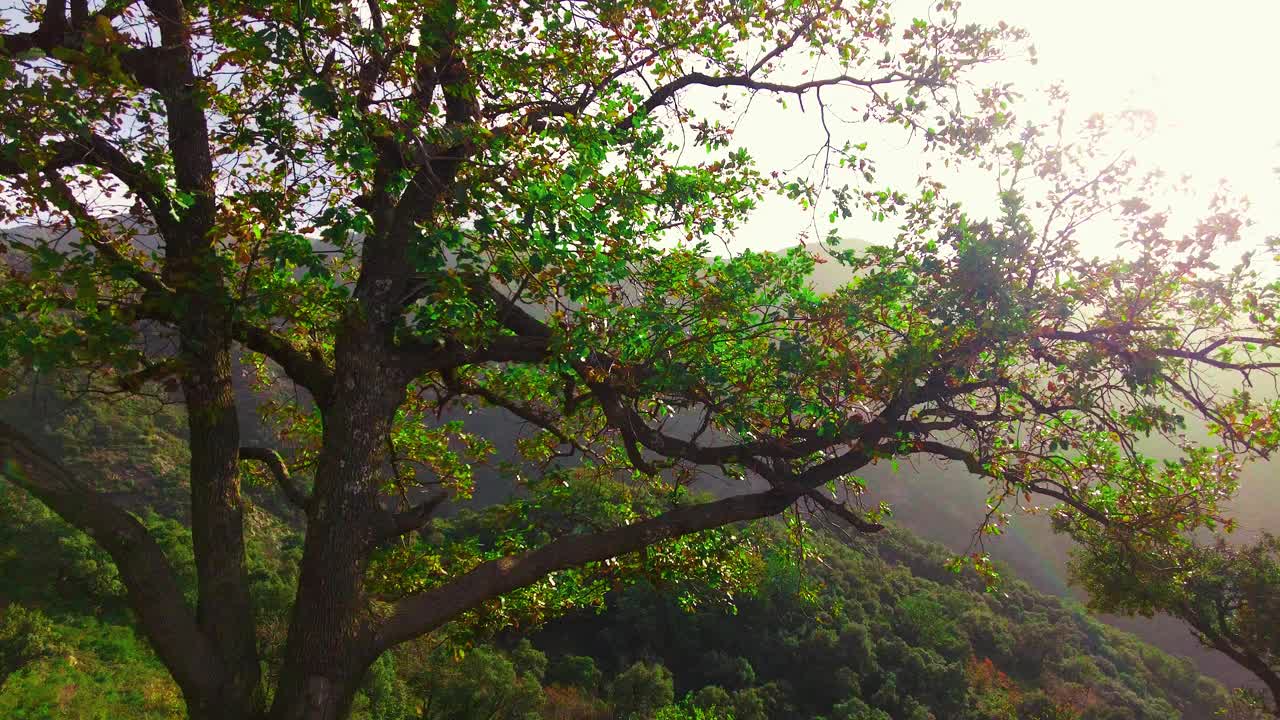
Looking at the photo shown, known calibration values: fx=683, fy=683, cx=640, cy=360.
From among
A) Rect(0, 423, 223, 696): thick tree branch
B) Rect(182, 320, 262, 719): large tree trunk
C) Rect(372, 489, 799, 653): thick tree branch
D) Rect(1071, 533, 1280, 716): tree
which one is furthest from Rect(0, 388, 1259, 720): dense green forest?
Rect(0, 423, 223, 696): thick tree branch

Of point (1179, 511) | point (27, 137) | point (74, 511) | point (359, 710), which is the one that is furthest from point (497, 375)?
point (359, 710)

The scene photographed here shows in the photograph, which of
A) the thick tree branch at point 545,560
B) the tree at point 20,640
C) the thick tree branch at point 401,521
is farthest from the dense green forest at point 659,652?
the thick tree branch at point 401,521

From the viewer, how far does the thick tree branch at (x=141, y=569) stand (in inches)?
157

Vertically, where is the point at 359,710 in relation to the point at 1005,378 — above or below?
below

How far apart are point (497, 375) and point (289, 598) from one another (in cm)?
2763

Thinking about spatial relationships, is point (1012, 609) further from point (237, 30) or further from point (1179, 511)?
point (237, 30)

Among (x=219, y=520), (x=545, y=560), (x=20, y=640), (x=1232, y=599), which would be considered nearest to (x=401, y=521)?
(x=545, y=560)

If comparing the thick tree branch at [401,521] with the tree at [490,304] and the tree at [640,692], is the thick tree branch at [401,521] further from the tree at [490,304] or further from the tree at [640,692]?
the tree at [640,692]

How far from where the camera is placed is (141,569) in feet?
13.8

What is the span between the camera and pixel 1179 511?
5.05m

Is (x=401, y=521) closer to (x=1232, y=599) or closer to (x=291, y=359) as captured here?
(x=291, y=359)

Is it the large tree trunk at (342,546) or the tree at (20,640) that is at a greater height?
the large tree trunk at (342,546)

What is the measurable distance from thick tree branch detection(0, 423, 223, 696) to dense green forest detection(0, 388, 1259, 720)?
2035 centimetres

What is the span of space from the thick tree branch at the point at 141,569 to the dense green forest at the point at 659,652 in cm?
2035
